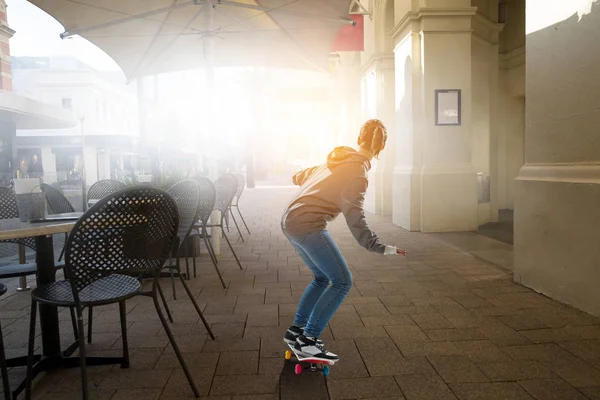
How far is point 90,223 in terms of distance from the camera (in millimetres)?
2016

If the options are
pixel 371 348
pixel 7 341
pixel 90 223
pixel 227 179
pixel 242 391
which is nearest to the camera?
pixel 90 223

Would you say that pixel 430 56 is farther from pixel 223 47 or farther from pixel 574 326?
pixel 574 326

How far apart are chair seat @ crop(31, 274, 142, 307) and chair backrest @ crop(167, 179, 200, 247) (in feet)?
3.42

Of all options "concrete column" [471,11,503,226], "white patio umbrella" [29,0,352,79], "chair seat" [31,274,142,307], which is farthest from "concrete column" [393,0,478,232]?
"chair seat" [31,274,142,307]

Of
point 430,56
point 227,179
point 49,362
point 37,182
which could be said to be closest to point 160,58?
point 227,179

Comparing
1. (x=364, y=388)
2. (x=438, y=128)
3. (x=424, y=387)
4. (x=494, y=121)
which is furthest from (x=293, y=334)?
(x=494, y=121)

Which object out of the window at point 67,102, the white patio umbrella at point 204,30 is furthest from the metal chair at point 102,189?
the window at point 67,102

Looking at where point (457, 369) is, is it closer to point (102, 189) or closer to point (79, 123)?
point (102, 189)

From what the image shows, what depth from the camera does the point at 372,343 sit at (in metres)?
2.99

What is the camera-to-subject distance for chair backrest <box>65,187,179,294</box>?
6.60ft

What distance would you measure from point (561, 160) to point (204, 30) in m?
4.43

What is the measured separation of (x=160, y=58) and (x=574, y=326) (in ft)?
24.1

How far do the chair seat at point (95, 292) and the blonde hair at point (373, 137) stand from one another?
1435 mm

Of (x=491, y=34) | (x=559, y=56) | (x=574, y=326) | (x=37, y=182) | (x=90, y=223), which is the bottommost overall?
(x=574, y=326)
